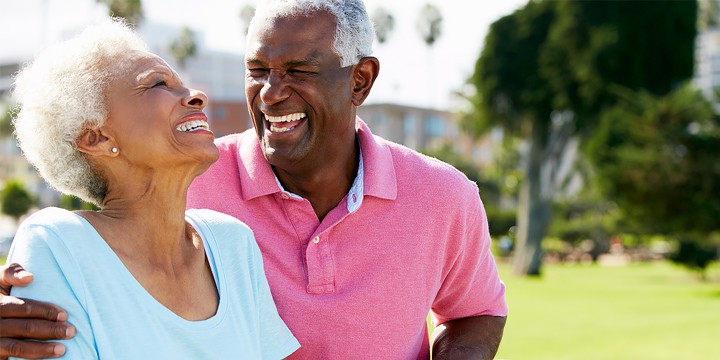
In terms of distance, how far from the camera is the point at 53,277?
2145mm

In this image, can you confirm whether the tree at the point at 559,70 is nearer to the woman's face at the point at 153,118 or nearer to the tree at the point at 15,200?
the woman's face at the point at 153,118

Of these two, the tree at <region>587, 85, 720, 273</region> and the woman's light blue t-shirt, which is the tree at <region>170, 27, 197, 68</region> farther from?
the woman's light blue t-shirt

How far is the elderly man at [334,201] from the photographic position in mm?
2973

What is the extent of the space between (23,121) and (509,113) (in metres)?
33.5

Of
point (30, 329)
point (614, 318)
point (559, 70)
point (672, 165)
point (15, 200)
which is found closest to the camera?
point (30, 329)

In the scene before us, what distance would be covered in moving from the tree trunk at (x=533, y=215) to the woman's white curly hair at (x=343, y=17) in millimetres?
33768

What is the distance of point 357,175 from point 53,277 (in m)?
1.33

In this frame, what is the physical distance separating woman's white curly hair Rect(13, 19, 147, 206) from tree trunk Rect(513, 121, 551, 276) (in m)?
34.7

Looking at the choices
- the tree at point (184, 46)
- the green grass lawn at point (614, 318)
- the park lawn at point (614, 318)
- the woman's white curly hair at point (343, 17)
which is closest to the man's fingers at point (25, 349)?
the woman's white curly hair at point (343, 17)

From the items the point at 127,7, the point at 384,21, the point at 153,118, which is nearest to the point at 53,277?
the point at 153,118

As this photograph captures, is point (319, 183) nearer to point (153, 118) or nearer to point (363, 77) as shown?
point (363, 77)

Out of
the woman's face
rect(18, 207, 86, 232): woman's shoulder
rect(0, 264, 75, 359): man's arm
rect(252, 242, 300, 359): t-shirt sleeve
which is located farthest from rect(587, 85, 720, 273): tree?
rect(0, 264, 75, 359): man's arm

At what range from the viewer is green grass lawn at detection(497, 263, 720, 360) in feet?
49.3

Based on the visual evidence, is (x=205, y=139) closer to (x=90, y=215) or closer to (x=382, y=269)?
(x=90, y=215)
